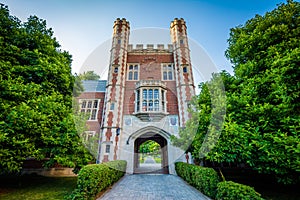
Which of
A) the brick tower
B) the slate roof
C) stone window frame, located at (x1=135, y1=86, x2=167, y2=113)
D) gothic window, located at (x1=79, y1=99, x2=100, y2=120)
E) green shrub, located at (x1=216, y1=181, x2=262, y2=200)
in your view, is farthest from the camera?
the slate roof

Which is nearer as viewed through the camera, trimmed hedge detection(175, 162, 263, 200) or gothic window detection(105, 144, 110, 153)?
trimmed hedge detection(175, 162, 263, 200)

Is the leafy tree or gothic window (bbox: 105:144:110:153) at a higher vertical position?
the leafy tree

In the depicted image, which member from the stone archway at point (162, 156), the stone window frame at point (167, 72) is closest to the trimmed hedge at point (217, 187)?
the stone archway at point (162, 156)

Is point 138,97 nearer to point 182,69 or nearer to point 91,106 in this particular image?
point 91,106

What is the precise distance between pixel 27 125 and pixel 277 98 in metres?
8.64

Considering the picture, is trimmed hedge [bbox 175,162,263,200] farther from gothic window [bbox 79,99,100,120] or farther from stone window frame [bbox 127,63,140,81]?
gothic window [bbox 79,99,100,120]

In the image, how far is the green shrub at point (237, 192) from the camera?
10.9ft

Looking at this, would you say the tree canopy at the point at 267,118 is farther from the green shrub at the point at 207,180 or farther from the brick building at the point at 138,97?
the brick building at the point at 138,97

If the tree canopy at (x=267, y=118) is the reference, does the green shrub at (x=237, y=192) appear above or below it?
below

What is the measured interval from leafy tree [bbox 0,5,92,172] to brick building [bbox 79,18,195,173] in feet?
14.8

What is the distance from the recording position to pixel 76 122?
22.5 ft

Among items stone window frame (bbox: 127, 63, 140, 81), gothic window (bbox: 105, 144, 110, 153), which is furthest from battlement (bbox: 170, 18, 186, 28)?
gothic window (bbox: 105, 144, 110, 153)

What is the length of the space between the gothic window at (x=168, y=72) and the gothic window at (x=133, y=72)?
2.75 metres

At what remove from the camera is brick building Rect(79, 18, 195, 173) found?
11641 millimetres
